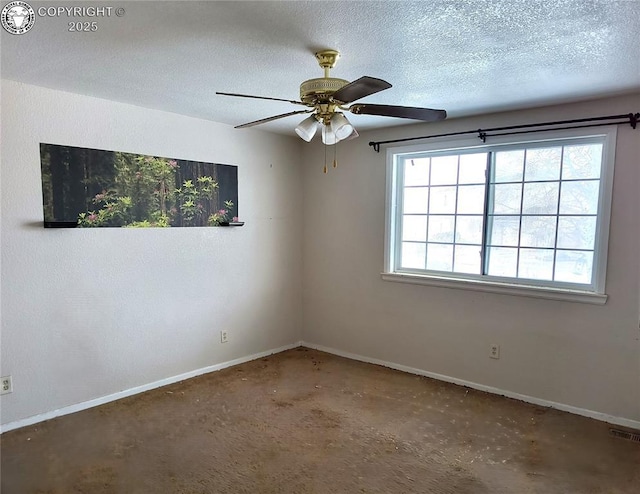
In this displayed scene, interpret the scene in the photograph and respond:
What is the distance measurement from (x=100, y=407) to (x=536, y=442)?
119 inches

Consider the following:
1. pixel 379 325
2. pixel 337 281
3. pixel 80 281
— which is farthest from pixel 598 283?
pixel 80 281

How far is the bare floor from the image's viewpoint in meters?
2.19

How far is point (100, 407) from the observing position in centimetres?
302

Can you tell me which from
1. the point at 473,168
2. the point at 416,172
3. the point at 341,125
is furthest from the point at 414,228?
the point at 341,125

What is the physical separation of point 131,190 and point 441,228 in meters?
2.61

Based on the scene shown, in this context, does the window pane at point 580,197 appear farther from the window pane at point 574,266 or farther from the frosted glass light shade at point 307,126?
the frosted glass light shade at point 307,126

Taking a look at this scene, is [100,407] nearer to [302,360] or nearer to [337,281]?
[302,360]

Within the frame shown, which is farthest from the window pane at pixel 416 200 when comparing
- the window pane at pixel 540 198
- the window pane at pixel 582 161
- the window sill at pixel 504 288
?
the window pane at pixel 582 161

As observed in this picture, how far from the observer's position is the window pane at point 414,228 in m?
3.79

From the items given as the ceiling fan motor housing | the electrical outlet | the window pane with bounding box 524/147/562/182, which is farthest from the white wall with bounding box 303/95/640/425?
the electrical outlet

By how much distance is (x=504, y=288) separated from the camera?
324 cm

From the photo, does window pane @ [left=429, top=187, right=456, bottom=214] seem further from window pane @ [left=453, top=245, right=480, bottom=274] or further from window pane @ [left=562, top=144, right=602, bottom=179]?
window pane @ [left=562, top=144, right=602, bottom=179]

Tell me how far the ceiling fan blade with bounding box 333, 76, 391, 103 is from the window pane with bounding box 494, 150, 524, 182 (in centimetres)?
197

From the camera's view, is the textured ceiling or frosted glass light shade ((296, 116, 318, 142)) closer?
the textured ceiling
